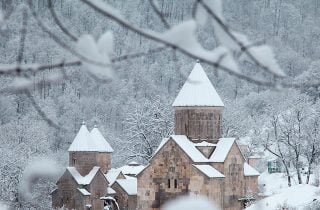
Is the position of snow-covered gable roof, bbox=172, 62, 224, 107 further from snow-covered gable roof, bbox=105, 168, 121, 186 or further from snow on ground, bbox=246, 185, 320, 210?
snow-covered gable roof, bbox=105, 168, 121, 186

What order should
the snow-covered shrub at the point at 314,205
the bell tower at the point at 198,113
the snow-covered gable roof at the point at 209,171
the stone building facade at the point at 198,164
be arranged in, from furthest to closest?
the bell tower at the point at 198,113, the stone building facade at the point at 198,164, the snow-covered gable roof at the point at 209,171, the snow-covered shrub at the point at 314,205

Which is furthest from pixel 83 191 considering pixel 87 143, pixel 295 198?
pixel 295 198

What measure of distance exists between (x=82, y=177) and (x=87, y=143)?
1.58 m

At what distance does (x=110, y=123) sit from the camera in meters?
67.5

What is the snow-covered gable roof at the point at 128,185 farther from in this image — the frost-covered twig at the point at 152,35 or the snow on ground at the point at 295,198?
the frost-covered twig at the point at 152,35

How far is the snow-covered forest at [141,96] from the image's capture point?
10078 mm

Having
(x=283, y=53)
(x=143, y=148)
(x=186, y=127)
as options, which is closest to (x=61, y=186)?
(x=186, y=127)

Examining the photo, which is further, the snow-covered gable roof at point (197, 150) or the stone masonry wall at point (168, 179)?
the snow-covered gable roof at point (197, 150)

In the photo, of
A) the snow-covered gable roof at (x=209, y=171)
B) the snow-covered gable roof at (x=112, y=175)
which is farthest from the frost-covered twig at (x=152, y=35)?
the snow-covered gable roof at (x=112, y=175)

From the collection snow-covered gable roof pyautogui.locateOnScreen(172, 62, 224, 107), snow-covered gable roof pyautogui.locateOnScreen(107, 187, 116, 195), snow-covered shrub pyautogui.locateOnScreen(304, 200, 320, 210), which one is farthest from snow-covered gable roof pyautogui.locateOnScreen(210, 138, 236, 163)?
Result: snow-covered shrub pyautogui.locateOnScreen(304, 200, 320, 210)

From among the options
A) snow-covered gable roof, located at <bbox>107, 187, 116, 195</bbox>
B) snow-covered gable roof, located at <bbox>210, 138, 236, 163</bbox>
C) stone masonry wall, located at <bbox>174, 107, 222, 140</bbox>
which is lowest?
snow-covered gable roof, located at <bbox>107, 187, 116, 195</bbox>

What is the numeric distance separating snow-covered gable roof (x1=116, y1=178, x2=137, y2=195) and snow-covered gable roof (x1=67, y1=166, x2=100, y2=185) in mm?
1158

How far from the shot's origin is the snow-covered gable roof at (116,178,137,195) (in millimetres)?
33969

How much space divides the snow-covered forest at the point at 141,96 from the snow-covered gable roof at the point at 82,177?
167 cm
